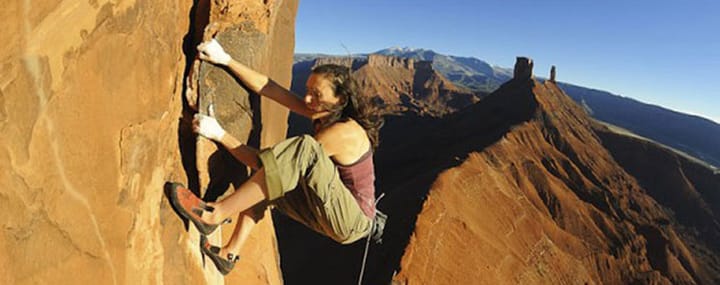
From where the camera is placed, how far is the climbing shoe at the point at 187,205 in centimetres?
287

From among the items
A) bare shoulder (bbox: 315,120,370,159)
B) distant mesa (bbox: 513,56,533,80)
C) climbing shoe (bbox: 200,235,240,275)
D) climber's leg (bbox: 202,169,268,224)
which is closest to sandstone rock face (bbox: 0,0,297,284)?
climbing shoe (bbox: 200,235,240,275)

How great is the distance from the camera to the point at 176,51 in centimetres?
296

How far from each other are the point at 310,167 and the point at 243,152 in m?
0.53

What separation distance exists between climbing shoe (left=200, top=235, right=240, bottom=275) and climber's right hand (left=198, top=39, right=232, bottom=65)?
137 cm

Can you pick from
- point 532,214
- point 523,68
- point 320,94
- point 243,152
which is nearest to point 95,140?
point 243,152

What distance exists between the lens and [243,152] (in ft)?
9.70

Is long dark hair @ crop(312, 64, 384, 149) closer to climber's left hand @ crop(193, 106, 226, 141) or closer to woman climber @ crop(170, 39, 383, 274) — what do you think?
woman climber @ crop(170, 39, 383, 274)

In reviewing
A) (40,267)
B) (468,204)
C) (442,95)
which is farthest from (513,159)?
(442,95)

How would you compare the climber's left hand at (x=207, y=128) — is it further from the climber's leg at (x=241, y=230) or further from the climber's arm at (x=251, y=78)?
the climber's leg at (x=241, y=230)

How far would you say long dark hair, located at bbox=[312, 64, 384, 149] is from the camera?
322 cm

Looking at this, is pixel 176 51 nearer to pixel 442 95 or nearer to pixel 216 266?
pixel 216 266

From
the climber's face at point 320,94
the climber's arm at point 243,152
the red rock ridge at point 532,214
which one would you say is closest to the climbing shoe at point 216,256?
the climber's arm at point 243,152

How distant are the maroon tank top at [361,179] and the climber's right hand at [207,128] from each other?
0.85 metres

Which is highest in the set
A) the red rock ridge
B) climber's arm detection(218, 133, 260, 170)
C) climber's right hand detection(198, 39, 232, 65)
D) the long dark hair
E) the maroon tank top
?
climber's right hand detection(198, 39, 232, 65)
